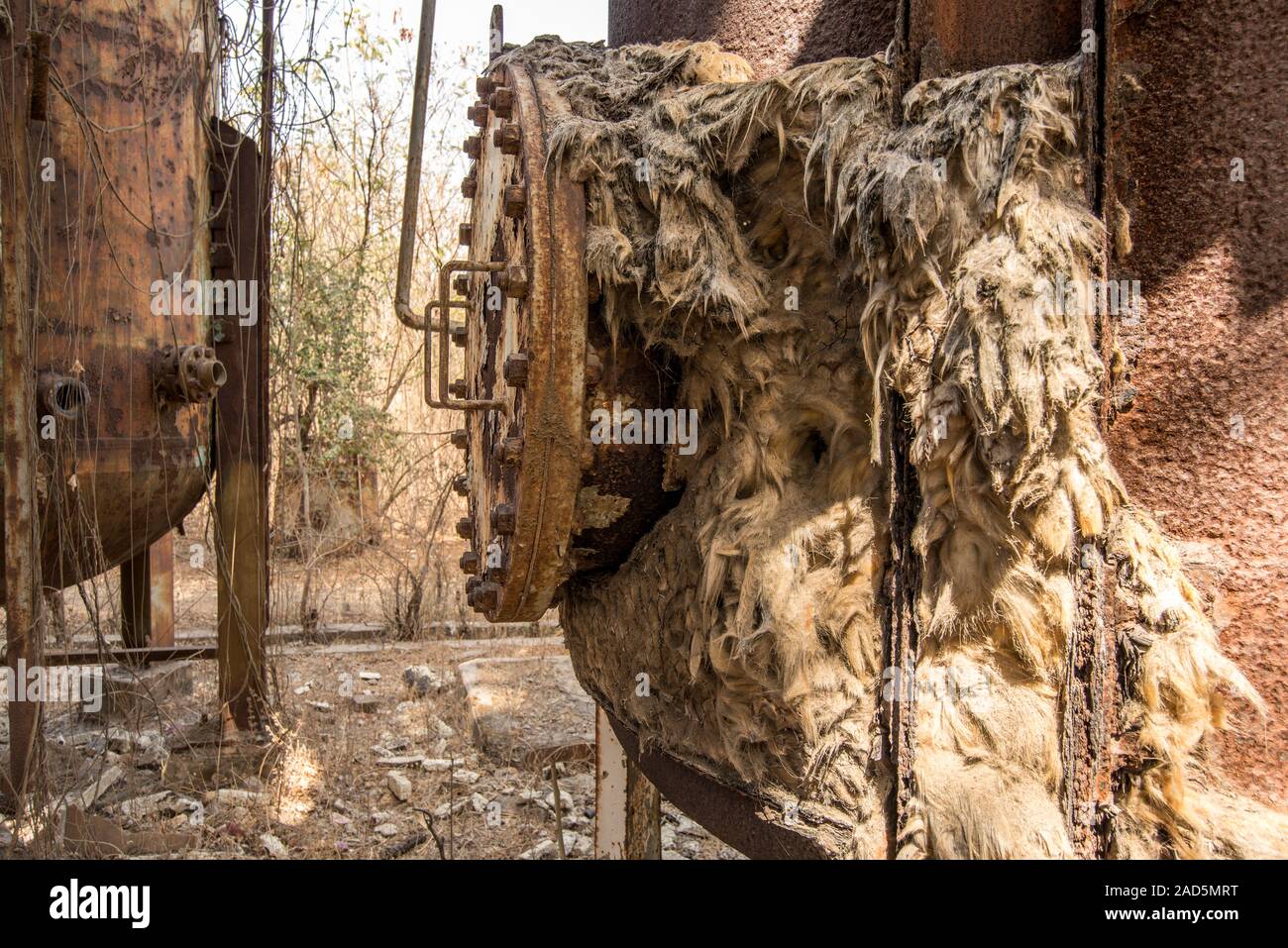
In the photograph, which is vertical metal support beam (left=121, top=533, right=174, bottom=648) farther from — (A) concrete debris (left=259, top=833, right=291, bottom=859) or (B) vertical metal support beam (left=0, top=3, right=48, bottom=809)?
(B) vertical metal support beam (left=0, top=3, right=48, bottom=809)

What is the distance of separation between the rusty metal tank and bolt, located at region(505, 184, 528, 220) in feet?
4.92

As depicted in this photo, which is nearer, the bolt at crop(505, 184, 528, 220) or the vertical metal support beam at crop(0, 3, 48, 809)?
the bolt at crop(505, 184, 528, 220)

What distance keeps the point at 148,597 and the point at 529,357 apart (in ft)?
12.3

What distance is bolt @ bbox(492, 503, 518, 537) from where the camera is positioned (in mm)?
1987

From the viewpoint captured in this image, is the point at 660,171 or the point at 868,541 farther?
the point at 660,171

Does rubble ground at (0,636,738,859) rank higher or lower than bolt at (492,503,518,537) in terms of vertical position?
lower

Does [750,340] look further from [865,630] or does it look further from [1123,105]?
[1123,105]

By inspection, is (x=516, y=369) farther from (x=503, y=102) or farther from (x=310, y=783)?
(x=310, y=783)

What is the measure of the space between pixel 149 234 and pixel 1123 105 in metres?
3.07

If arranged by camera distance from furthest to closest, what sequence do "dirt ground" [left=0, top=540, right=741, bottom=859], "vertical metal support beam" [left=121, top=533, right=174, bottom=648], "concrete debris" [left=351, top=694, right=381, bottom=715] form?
1. "concrete debris" [left=351, top=694, right=381, bottom=715]
2. "vertical metal support beam" [left=121, top=533, right=174, bottom=648]
3. "dirt ground" [left=0, top=540, right=741, bottom=859]

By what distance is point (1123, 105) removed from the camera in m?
1.57

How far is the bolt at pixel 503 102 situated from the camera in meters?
2.05

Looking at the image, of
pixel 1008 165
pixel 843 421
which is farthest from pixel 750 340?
pixel 1008 165

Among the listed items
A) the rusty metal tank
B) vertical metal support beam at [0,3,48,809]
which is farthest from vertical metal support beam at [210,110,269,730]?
vertical metal support beam at [0,3,48,809]
